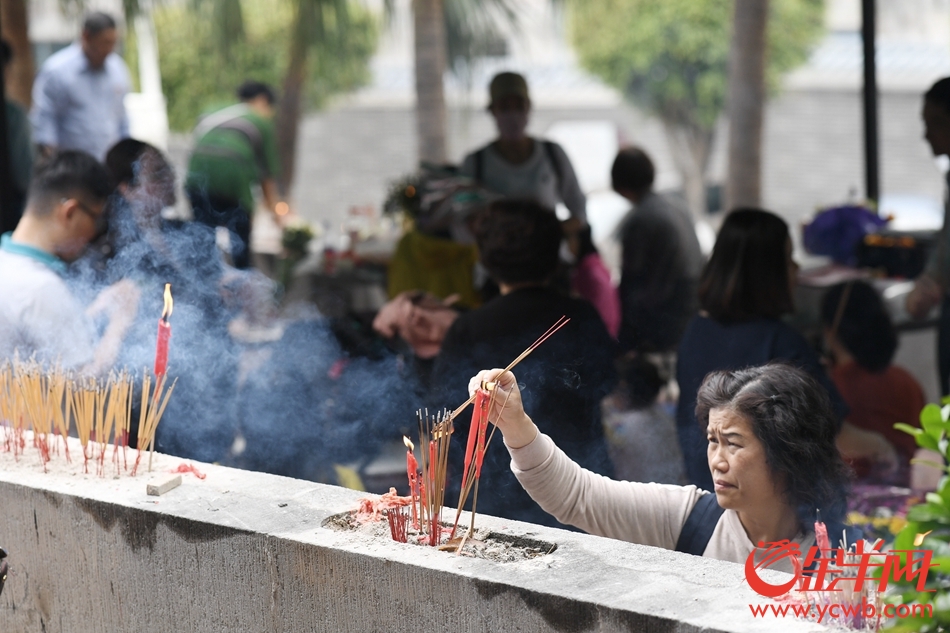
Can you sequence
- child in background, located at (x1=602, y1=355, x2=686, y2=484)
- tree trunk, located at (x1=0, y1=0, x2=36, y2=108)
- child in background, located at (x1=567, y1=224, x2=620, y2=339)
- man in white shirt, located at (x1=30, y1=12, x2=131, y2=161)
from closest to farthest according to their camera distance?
child in background, located at (x1=602, y1=355, x2=686, y2=484)
child in background, located at (x1=567, y1=224, x2=620, y2=339)
man in white shirt, located at (x1=30, y1=12, x2=131, y2=161)
tree trunk, located at (x1=0, y1=0, x2=36, y2=108)

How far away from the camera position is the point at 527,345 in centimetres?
305

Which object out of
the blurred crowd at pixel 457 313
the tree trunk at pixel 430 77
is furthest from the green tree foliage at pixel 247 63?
the blurred crowd at pixel 457 313

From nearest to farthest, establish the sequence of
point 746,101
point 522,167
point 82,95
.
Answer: point 522,167
point 82,95
point 746,101

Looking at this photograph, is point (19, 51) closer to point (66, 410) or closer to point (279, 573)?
point (66, 410)

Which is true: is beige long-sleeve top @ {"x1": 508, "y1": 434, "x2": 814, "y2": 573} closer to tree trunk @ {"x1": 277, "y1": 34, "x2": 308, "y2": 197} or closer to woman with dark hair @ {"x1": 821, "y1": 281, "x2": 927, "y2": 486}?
woman with dark hair @ {"x1": 821, "y1": 281, "x2": 927, "y2": 486}

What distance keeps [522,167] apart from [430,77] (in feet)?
17.8

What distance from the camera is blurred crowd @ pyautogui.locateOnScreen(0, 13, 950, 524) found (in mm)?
3115

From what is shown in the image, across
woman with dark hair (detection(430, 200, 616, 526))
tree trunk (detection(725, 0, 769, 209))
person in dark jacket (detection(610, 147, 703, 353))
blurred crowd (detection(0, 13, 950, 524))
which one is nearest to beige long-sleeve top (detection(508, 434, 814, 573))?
blurred crowd (detection(0, 13, 950, 524))

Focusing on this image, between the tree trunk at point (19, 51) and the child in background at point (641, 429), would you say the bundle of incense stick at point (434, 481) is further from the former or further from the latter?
the tree trunk at point (19, 51)

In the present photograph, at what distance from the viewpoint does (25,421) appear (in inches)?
114

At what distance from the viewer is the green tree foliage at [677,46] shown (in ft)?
49.9

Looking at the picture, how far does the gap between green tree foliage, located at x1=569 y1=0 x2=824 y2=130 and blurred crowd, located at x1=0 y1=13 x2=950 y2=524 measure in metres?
9.79

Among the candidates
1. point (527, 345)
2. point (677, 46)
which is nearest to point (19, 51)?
point (527, 345)

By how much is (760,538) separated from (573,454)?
3.03ft
